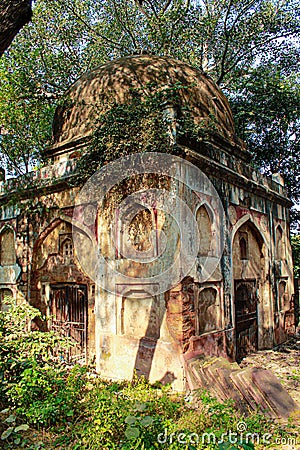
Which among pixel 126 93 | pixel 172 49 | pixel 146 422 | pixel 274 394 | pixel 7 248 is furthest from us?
pixel 172 49

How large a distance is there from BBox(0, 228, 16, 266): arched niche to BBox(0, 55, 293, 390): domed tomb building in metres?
0.04

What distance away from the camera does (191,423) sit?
14.2 ft

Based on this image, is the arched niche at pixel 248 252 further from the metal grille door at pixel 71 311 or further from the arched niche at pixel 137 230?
the metal grille door at pixel 71 311

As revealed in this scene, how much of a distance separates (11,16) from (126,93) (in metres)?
4.60

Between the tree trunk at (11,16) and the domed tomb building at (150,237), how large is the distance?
114 inches

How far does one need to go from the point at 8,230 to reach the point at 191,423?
22.7ft

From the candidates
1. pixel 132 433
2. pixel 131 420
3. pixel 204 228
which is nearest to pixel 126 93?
pixel 204 228

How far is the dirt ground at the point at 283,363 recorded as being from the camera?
21.8 feet

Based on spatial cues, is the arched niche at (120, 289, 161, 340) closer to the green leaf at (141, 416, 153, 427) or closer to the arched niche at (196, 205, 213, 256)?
the arched niche at (196, 205, 213, 256)

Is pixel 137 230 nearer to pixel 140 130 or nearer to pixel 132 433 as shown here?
pixel 140 130

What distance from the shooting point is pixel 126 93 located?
27.1 feet

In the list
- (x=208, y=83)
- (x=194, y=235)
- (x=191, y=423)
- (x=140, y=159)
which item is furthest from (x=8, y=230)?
(x=191, y=423)

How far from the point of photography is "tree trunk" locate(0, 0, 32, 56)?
376 centimetres

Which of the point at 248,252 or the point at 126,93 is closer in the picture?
the point at 126,93
